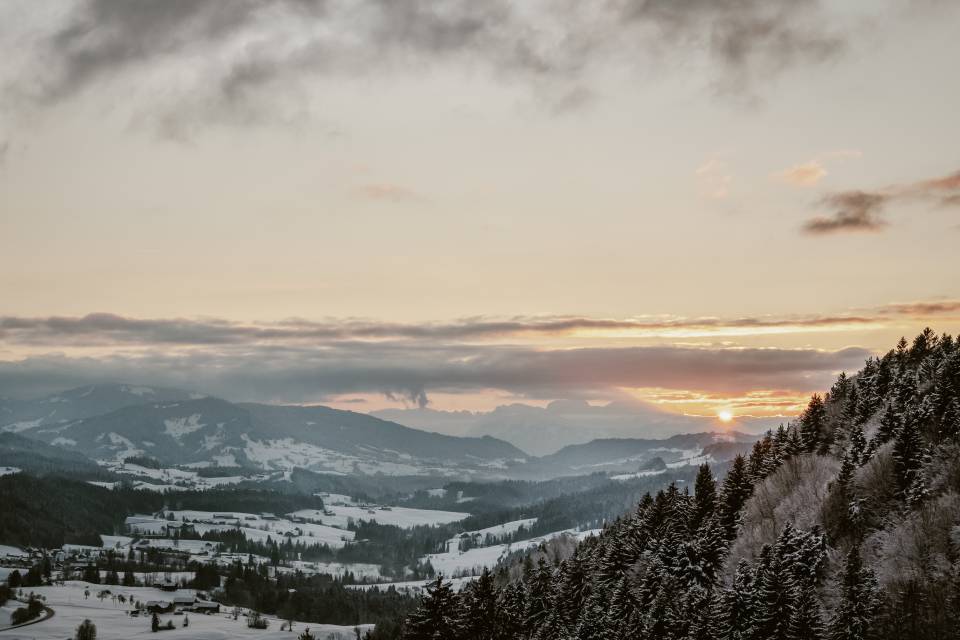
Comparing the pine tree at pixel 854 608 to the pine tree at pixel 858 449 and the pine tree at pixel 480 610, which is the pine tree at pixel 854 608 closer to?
the pine tree at pixel 858 449

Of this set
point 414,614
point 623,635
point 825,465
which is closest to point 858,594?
point 623,635

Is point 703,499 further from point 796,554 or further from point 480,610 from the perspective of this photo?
point 480,610

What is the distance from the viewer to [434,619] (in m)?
79.9

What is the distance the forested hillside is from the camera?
7369 cm

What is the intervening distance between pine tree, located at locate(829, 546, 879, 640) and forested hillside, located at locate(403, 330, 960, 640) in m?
0.11

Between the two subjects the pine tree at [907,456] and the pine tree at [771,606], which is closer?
the pine tree at [771,606]

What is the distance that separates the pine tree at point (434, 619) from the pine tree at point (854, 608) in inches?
1376

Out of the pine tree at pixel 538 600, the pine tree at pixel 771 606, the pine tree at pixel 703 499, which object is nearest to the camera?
the pine tree at pixel 771 606

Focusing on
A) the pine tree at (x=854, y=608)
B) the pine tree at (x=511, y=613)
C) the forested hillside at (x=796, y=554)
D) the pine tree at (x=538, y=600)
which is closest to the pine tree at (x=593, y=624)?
the forested hillside at (x=796, y=554)

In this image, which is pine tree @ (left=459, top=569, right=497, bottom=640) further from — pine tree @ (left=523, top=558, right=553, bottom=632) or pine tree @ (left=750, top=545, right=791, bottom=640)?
pine tree @ (left=750, top=545, right=791, bottom=640)

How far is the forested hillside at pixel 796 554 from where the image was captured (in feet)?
242

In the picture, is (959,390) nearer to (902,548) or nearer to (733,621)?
(902,548)

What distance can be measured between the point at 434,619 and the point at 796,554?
36.5 meters

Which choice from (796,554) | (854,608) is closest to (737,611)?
(796,554)
